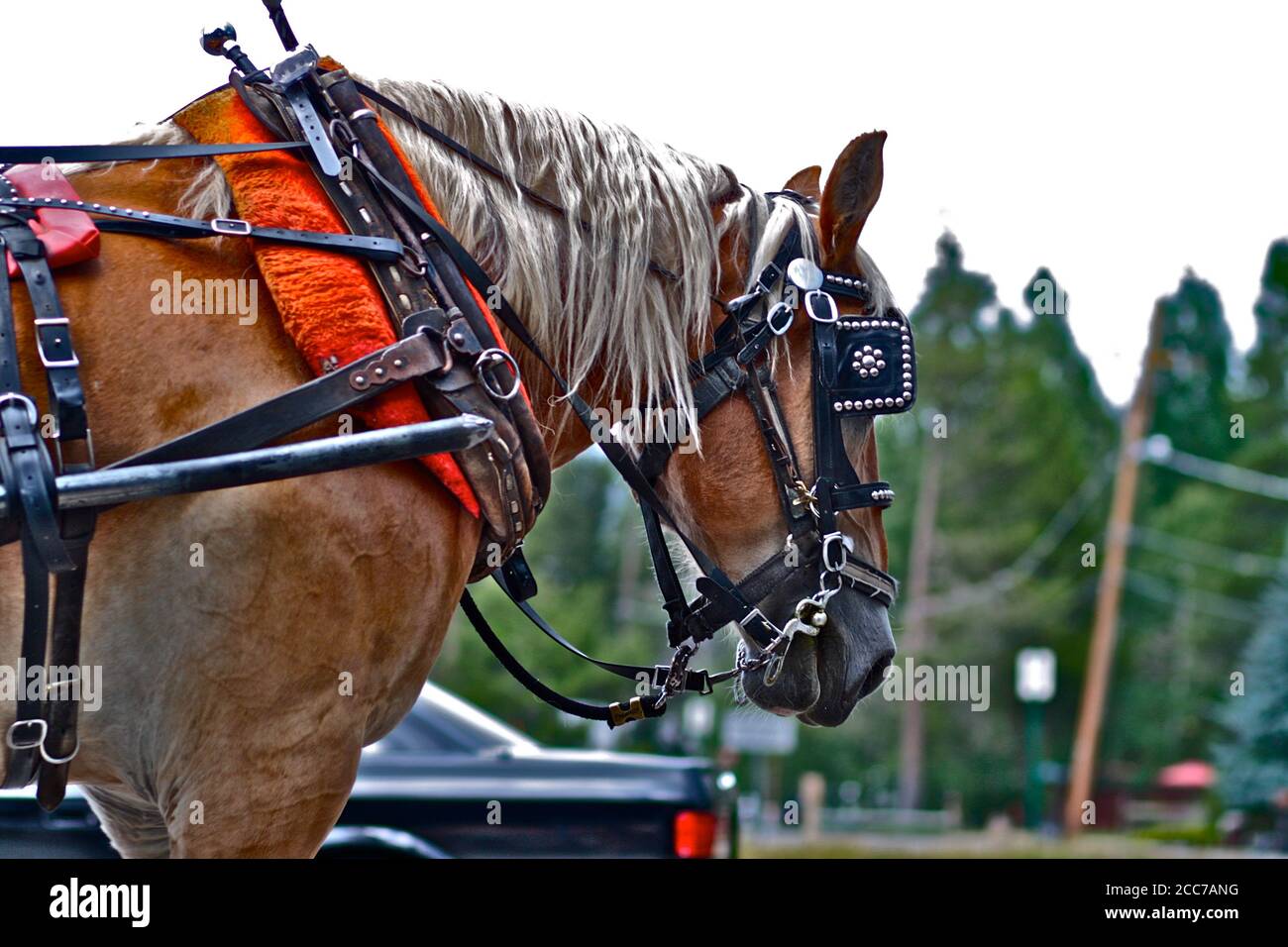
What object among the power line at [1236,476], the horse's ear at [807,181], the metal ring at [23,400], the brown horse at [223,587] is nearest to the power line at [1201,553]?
the power line at [1236,476]

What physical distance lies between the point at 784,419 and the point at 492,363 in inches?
29.5

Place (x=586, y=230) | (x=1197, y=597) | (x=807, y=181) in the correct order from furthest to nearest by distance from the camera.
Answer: (x=1197, y=597) < (x=807, y=181) < (x=586, y=230)

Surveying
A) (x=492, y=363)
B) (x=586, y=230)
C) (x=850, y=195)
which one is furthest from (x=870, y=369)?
(x=492, y=363)

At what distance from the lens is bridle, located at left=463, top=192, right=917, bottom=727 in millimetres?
2914

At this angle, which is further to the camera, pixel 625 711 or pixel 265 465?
pixel 625 711

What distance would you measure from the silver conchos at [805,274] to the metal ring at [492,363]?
74cm

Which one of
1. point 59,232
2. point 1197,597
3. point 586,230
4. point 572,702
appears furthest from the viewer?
point 1197,597

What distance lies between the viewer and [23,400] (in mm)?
2145

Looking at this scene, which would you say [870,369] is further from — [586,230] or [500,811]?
[500,811]

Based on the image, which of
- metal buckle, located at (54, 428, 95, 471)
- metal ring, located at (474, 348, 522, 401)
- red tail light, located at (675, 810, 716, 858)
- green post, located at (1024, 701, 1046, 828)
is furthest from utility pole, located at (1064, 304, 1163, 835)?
metal buckle, located at (54, 428, 95, 471)

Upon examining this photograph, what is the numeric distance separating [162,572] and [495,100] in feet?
4.14
